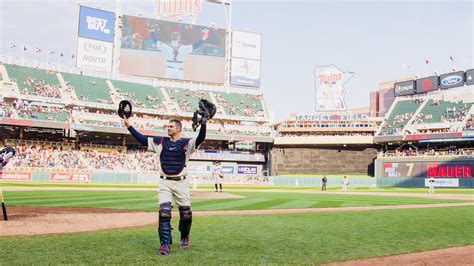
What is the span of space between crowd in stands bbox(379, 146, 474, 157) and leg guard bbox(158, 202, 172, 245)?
50.4 m

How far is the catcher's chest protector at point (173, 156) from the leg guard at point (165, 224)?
563mm

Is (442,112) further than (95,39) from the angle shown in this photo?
Yes

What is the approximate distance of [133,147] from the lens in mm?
59000

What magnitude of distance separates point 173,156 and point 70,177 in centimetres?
3914

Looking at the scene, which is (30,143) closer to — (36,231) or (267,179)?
(267,179)

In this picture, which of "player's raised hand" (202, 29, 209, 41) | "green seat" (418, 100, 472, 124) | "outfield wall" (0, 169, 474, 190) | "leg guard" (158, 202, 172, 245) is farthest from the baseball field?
"player's raised hand" (202, 29, 209, 41)

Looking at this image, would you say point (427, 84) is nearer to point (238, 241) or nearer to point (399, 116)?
point (399, 116)

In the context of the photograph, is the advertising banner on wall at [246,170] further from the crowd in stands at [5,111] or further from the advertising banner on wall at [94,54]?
the crowd in stands at [5,111]

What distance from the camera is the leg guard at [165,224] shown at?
6.76 m

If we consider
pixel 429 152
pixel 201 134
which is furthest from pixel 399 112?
pixel 201 134

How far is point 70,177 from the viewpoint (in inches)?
1702

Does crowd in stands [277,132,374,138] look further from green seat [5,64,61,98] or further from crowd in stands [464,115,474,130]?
green seat [5,64,61,98]

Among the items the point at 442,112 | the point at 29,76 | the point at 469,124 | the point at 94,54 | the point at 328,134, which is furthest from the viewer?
the point at 328,134

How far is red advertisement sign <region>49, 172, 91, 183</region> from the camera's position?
42.1 metres
